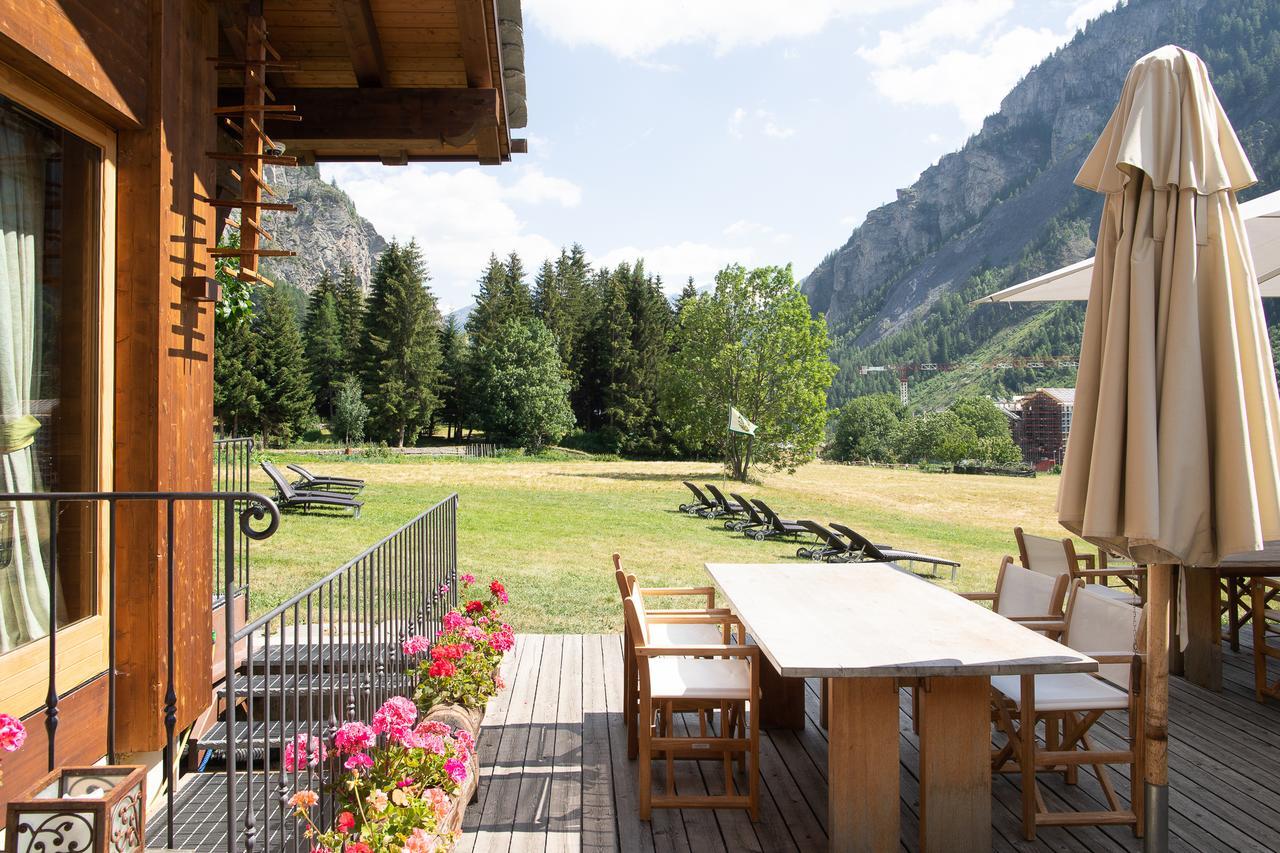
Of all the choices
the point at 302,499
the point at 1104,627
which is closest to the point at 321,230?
the point at 302,499

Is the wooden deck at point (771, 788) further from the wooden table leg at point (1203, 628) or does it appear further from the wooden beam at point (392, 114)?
the wooden beam at point (392, 114)

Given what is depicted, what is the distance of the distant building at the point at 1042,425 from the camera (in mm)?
75500

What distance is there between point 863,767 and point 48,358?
3.32 metres

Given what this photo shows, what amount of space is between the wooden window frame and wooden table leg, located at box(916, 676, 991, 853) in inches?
123

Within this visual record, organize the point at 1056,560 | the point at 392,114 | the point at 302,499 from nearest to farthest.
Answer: the point at 392,114, the point at 1056,560, the point at 302,499

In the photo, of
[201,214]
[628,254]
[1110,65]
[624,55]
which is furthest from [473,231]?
[201,214]

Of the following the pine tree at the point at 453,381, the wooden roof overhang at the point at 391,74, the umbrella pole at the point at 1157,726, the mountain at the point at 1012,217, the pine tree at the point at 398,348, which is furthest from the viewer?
the mountain at the point at 1012,217

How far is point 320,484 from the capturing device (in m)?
17.2

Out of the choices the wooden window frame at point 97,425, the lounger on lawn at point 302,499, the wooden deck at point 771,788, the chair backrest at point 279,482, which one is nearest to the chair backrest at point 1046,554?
the wooden deck at point 771,788

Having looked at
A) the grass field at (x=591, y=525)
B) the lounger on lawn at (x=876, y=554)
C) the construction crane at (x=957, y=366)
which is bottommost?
the grass field at (x=591, y=525)

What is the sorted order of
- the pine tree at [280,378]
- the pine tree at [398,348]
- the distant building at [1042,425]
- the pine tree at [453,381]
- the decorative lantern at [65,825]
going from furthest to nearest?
the distant building at [1042,425] < the pine tree at [453,381] < the pine tree at [398,348] < the pine tree at [280,378] < the decorative lantern at [65,825]

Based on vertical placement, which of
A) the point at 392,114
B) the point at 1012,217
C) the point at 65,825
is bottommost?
the point at 65,825

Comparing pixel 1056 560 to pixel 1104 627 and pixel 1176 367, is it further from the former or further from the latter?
pixel 1176 367

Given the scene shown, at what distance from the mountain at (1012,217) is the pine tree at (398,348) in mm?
72753
